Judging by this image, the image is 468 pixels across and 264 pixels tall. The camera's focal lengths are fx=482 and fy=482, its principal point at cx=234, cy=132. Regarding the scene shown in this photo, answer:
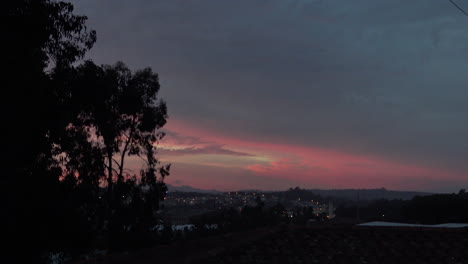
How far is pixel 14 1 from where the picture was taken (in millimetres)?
12953

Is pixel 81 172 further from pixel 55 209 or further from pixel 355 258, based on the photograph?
pixel 355 258

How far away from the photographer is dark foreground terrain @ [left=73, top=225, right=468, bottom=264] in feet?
38.1

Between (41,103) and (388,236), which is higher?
(41,103)

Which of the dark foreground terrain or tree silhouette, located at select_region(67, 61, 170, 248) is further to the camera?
tree silhouette, located at select_region(67, 61, 170, 248)

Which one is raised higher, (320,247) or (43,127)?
(43,127)

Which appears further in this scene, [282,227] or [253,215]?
[253,215]

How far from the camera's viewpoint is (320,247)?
12.4 metres

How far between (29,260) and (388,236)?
10.9 meters

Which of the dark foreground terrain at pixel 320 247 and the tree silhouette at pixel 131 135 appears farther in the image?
the tree silhouette at pixel 131 135

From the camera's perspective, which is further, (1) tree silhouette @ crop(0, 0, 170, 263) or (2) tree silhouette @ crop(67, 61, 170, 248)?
(2) tree silhouette @ crop(67, 61, 170, 248)

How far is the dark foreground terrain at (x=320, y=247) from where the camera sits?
11.6m

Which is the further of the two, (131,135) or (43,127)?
(131,135)

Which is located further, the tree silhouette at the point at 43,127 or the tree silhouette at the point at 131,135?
the tree silhouette at the point at 131,135

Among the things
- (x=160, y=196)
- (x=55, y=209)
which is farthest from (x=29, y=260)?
(x=160, y=196)
